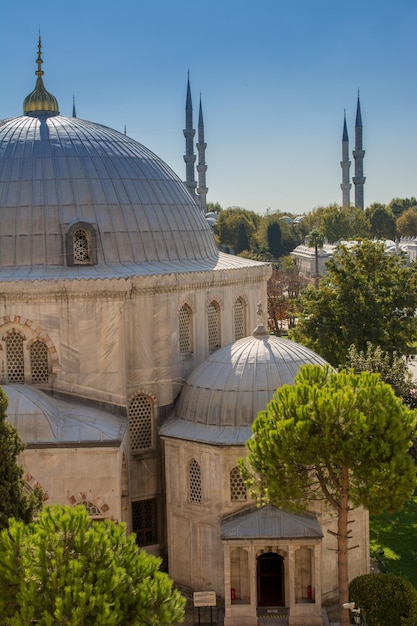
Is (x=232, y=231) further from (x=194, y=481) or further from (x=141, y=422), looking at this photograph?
(x=194, y=481)

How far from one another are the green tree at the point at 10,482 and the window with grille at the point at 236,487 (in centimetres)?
621

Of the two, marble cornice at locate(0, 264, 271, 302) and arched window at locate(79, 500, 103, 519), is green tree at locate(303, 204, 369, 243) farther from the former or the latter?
arched window at locate(79, 500, 103, 519)

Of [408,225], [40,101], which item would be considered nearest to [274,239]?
[408,225]

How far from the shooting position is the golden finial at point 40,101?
2748 cm

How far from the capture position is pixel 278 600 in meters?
19.9

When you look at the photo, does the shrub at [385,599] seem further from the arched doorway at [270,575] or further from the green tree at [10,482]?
the green tree at [10,482]

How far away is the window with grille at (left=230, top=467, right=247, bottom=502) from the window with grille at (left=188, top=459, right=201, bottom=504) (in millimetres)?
927

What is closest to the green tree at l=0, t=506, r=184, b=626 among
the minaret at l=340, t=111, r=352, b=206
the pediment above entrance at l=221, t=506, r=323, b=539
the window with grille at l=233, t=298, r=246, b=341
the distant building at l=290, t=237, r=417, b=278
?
the pediment above entrance at l=221, t=506, r=323, b=539

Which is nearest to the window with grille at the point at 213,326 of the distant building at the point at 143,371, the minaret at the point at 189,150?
the distant building at the point at 143,371

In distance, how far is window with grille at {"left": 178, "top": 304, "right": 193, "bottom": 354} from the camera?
23688 mm

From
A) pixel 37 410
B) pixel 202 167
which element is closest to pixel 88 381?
pixel 37 410

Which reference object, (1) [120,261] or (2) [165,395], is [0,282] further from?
(2) [165,395]

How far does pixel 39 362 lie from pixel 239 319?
264 inches

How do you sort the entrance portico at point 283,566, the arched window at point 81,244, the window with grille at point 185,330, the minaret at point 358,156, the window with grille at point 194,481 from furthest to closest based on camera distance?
the minaret at point 358,156 → the window with grille at point 185,330 → the arched window at point 81,244 → the window with grille at point 194,481 → the entrance portico at point 283,566
